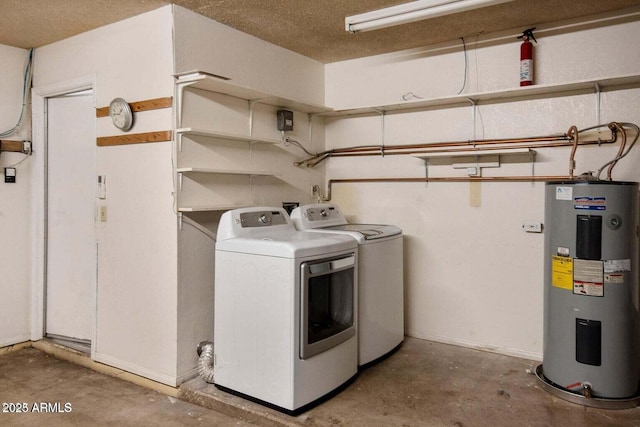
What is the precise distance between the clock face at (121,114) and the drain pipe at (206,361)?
63.4 inches

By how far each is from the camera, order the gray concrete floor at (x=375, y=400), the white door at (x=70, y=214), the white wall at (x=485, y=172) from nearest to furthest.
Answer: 1. the gray concrete floor at (x=375, y=400)
2. the white wall at (x=485, y=172)
3. the white door at (x=70, y=214)

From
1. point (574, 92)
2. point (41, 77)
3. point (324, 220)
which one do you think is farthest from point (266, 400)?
point (41, 77)

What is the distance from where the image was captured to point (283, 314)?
8.19ft

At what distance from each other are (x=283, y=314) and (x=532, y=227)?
1991 mm

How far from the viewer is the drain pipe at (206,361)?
9.60ft

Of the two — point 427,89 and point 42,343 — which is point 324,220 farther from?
point 42,343

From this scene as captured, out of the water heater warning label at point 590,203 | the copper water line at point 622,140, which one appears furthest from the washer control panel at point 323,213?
the copper water line at point 622,140

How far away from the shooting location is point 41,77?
3713 millimetres

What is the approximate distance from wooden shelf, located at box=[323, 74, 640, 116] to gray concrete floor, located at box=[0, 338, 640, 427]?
196 cm

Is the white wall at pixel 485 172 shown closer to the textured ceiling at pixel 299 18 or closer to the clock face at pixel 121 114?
the textured ceiling at pixel 299 18

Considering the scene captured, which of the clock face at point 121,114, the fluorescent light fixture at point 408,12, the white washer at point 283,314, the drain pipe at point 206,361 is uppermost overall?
the fluorescent light fixture at point 408,12

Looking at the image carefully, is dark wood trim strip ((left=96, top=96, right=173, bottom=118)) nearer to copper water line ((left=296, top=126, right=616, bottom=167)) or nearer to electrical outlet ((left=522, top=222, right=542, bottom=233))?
copper water line ((left=296, top=126, right=616, bottom=167))

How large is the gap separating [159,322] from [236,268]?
75 cm

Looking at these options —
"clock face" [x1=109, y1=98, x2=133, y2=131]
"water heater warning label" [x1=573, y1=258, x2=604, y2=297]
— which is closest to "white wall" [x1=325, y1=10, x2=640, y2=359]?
"water heater warning label" [x1=573, y1=258, x2=604, y2=297]
